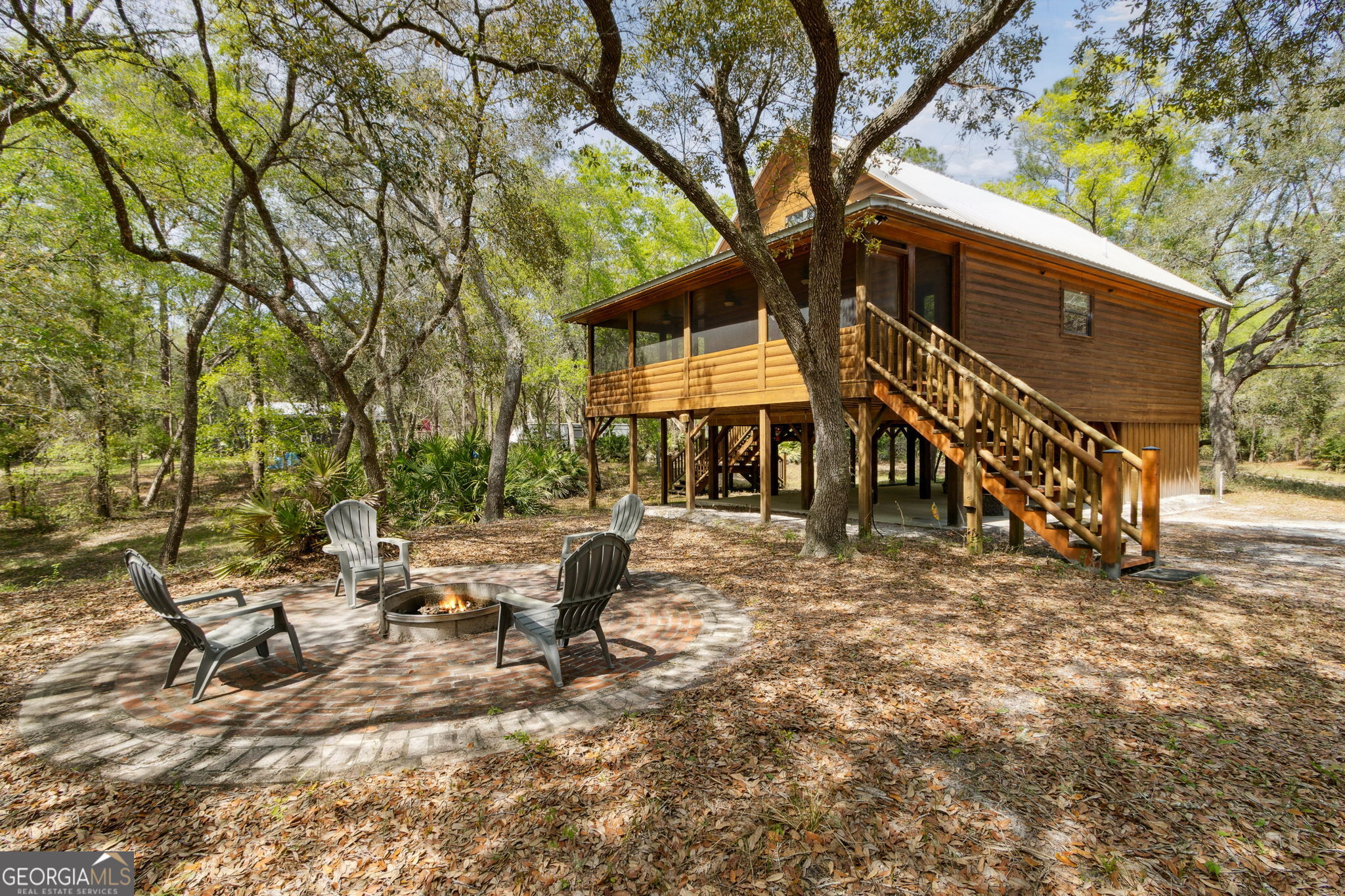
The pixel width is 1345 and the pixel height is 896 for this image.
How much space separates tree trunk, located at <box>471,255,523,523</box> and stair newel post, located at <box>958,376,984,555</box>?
29.7 ft

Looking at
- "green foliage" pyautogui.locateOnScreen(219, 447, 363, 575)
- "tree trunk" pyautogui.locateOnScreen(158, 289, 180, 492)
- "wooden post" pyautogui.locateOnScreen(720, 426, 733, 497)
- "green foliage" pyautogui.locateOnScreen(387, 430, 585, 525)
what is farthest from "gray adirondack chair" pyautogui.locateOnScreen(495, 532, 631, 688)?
"tree trunk" pyautogui.locateOnScreen(158, 289, 180, 492)

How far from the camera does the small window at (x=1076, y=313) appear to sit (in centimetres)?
1129

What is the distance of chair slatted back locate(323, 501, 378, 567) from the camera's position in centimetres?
605

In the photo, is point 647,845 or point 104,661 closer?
point 647,845

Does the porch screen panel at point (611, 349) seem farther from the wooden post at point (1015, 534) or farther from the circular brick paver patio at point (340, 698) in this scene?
the circular brick paver patio at point (340, 698)

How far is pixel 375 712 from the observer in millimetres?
3447

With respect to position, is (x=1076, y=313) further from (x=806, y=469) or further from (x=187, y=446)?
(x=187, y=446)

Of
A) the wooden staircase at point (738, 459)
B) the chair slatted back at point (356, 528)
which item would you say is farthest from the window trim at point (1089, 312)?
the chair slatted back at point (356, 528)

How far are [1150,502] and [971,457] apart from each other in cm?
182

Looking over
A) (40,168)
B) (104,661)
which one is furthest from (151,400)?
(104,661)

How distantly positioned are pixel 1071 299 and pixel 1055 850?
12194 mm

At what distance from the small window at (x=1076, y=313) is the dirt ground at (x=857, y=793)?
27.1ft

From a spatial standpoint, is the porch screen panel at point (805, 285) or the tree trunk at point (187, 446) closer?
the porch screen panel at point (805, 285)

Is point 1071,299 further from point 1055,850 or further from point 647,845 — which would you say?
point 647,845
